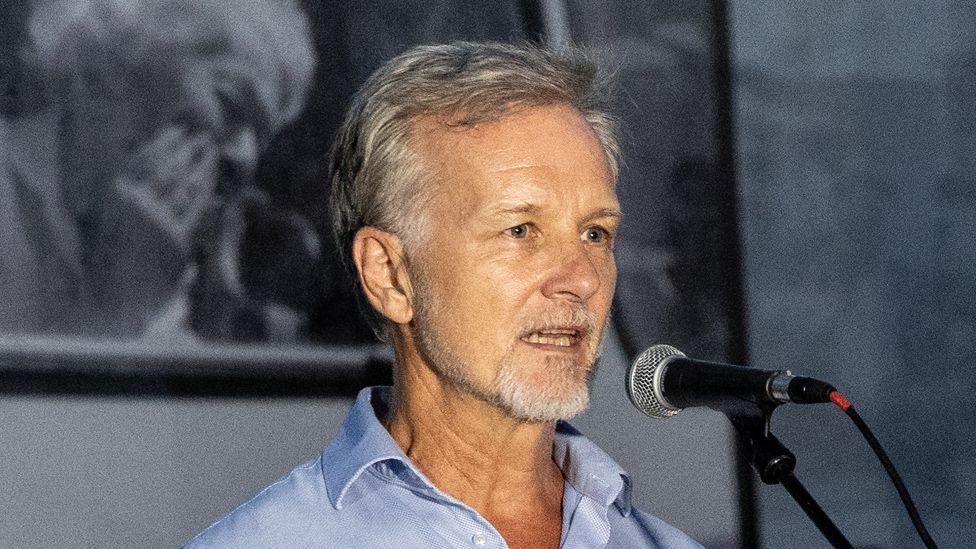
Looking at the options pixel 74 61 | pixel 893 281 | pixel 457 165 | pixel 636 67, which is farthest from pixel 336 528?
pixel 893 281

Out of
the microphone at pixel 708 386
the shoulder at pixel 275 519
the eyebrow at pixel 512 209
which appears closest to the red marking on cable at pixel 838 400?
the microphone at pixel 708 386

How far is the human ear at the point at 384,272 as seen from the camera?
6.73 feet

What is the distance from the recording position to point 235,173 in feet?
7.87

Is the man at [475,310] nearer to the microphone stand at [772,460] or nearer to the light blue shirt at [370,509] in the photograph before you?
the light blue shirt at [370,509]

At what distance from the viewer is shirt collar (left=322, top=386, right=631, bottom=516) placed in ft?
6.37

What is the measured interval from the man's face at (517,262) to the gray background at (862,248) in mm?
1078

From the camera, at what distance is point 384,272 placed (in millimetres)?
2086

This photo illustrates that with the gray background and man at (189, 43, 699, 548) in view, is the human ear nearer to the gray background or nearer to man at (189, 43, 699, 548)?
man at (189, 43, 699, 548)

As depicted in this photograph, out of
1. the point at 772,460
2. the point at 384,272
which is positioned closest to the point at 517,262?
the point at 384,272

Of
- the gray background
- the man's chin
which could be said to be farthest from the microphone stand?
the gray background

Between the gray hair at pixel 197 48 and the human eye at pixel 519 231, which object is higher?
the gray hair at pixel 197 48

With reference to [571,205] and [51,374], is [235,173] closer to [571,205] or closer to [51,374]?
[51,374]

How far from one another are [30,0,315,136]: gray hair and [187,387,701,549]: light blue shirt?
2.30 feet

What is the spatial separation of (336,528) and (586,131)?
758 millimetres
